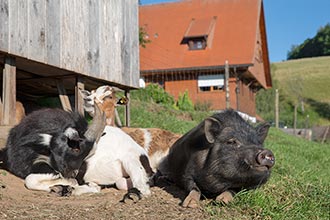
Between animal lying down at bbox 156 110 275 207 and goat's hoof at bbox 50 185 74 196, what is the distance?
131cm

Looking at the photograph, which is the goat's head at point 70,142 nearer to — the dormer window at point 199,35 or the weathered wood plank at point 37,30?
the weathered wood plank at point 37,30

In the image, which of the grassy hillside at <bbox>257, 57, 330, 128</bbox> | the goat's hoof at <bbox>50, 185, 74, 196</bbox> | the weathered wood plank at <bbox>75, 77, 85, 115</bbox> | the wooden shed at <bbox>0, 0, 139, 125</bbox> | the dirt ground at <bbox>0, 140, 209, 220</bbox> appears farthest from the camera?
the grassy hillside at <bbox>257, 57, 330, 128</bbox>

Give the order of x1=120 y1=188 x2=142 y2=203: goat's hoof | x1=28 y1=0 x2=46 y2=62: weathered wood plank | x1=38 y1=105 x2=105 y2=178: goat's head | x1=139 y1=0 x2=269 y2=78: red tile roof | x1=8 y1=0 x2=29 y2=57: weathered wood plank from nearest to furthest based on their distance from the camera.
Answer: x1=120 y1=188 x2=142 y2=203: goat's hoof < x1=38 y1=105 x2=105 y2=178: goat's head < x1=8 y1=0 x2=29 y2=57: weathered wood plank < x1=28 y1=0 x2=46 y2=62: weathered wood plank < x1=139 y1=0 x2=269 y2=78: red tile roof

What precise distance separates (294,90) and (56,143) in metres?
57.4

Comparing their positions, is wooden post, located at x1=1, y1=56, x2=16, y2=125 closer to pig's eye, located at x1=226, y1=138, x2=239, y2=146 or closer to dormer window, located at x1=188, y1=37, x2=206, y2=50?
pig's eye, located at x1=226, y1=138, x2=239, y2=146

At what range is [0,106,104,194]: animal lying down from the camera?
5.79 meters

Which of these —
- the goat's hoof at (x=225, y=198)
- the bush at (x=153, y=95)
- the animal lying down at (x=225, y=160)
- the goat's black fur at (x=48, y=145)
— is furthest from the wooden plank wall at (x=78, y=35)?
the bush at (x=153, y=95)

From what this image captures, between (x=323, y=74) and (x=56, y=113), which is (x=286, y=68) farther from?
(x=56, y=113)

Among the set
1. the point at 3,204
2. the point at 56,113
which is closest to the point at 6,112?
the point at 56,113

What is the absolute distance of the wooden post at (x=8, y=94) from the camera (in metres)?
7.86

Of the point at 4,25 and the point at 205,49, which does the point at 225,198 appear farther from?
the point at 205,49

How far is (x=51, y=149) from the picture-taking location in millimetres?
5875

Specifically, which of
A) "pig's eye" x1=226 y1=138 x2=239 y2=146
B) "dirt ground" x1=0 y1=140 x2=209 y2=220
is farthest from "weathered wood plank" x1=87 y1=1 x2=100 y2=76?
"pig's eye" x1=226 y1=138 x2=239 y2=146

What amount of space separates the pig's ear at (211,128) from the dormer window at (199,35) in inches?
1121
